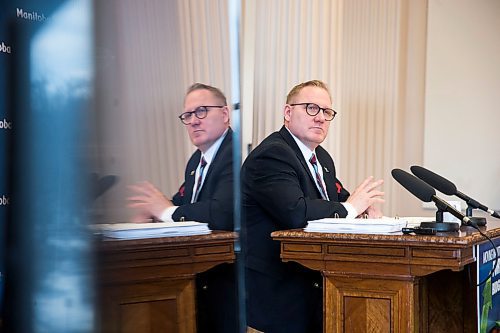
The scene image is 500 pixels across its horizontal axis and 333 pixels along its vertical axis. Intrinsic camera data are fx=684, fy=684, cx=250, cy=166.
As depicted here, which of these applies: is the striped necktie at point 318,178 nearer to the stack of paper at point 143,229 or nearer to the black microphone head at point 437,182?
the black microphone head at point 437,182

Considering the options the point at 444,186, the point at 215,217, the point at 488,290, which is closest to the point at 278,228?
the point at 444,186

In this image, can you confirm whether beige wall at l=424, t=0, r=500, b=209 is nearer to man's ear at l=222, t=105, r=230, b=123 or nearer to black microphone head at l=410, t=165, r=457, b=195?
black microphone head at l=410, t=165, r=457, b=195

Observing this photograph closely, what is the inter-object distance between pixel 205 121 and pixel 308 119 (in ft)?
8.80

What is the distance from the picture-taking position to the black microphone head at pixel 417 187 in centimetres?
220

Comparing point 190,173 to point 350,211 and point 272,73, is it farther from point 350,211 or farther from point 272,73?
point 272,73

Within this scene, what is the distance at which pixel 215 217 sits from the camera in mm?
522

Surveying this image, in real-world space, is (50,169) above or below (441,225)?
above

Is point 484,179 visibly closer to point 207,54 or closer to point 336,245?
point 336,245

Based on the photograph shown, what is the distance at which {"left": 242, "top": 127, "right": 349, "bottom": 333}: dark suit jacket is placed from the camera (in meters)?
2.66

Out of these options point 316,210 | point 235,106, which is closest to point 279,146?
point 316,210

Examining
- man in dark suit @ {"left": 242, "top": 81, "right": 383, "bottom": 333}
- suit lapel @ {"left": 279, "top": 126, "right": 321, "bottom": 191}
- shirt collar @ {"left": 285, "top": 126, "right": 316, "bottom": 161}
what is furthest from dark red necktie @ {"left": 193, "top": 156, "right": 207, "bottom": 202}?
shirt collar @ {"left": 285, "top": 126, "right": 316, "bottom": 161}

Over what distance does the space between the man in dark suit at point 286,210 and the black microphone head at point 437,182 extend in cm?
32

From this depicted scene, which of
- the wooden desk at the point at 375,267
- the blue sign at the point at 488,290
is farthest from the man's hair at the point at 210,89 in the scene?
the blue sign at the point at 488,290

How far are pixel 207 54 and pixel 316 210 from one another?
2.20 meters
